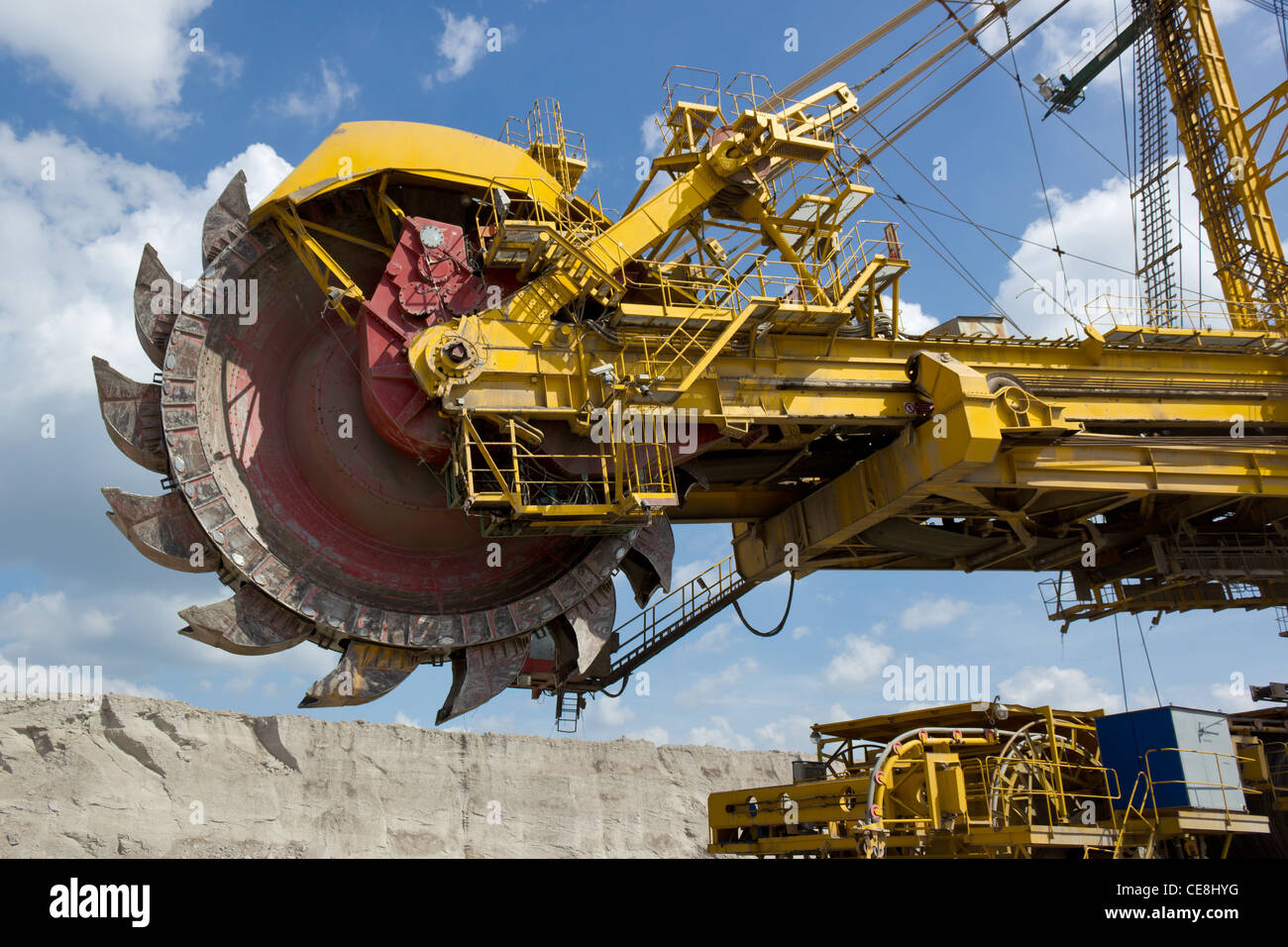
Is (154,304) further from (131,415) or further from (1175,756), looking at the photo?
(1175,756)

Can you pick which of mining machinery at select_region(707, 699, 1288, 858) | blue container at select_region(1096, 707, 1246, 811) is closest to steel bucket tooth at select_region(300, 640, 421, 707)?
mining machinery at select_region(707, 699, 1288, 858)

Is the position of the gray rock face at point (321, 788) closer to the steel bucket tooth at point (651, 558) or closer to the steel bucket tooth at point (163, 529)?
the steel bucket tooth at point (651, 558)

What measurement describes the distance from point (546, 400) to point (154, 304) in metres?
5.52

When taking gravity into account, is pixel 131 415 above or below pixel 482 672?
above

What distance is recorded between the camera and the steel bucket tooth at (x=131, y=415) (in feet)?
44.5

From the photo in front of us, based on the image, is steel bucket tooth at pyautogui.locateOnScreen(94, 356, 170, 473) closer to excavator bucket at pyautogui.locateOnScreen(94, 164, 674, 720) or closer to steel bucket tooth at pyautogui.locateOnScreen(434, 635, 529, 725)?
excavator bucket at pyautogui.locateOnScreen(94, 164, 674, 720)

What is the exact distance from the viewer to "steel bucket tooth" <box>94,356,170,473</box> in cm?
1357

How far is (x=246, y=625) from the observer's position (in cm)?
1339

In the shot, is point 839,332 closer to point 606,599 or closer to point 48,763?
point 606,599

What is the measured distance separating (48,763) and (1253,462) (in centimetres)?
2706

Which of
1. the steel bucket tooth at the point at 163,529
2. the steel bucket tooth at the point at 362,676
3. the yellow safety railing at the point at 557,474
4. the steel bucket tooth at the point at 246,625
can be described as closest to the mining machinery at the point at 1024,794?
the yellow safety railing at the point at 557,474

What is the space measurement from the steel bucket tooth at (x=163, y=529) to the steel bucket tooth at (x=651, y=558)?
571 centimetres

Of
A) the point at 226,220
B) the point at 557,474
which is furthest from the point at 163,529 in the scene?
the point at 557,474

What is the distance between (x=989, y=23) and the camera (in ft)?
62.8
